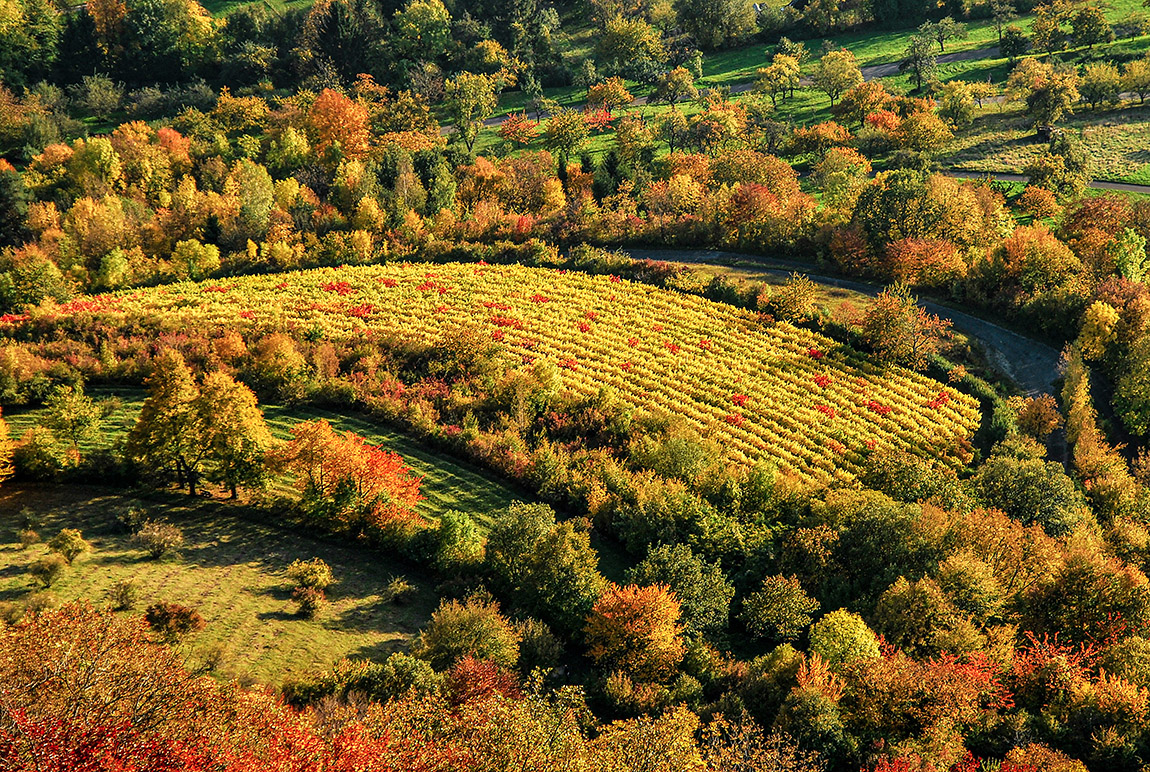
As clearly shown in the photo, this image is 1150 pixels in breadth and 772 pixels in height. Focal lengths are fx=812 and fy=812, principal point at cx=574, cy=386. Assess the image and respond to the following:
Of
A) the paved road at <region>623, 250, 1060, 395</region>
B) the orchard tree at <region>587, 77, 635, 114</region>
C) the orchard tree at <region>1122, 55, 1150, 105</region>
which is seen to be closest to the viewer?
the paved road at <region>623, 250, 1060, 395</region>

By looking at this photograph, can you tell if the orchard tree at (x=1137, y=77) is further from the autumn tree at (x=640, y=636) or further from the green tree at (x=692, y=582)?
the autumn tree at (x=640, y=636)

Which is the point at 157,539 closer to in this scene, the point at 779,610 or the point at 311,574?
the point at 311,574

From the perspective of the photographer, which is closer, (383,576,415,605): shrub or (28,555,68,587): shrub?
(28,555,68,587): shrub

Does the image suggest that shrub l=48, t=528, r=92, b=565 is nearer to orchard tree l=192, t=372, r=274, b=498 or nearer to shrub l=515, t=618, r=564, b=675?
orchard tree l=192, t=372, r=274, b=498

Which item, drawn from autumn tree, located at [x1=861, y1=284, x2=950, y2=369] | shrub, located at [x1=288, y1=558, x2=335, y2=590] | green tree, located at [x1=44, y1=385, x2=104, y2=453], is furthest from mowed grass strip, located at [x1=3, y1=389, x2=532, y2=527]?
autumn tree, located at [x1=861, y1=284, x2=950, y2=369]

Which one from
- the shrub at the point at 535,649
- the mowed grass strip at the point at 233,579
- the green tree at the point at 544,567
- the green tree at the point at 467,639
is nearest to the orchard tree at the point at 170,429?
the mowed grass strip at the point at 233,579

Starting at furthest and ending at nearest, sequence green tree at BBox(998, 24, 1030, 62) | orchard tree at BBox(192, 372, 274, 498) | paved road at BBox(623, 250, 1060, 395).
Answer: green tree at BBox(998, 24, 1030, 62) < paved road at BBox(623, 250, 1060, 395) < orchard tree at BBox(192, 372, 274, 498)

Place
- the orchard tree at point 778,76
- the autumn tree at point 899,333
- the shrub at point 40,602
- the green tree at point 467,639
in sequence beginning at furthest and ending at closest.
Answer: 1. the orchard tree at point 778,76
2. the autumn tree at point 899,333
3. the shrub at point 40,602
4. the green tree at point 467,639

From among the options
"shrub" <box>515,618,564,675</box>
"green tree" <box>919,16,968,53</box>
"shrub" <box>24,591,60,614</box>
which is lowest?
"shrub" <box>515,618,564,675</box>
